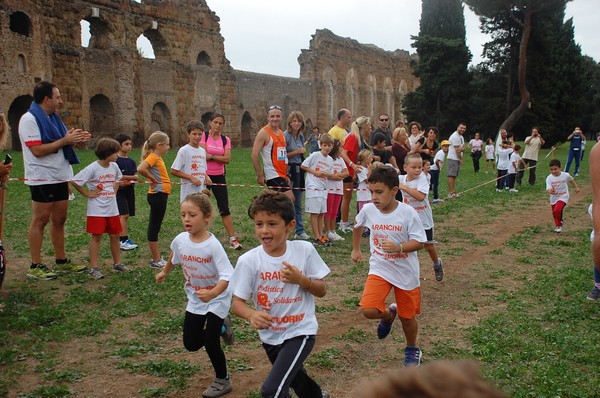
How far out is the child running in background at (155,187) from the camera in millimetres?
7152

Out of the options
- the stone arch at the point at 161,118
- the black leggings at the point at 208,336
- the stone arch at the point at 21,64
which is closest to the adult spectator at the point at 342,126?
the black leggings at the point at 208,336

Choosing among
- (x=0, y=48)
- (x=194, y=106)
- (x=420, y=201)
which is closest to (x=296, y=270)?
(x=420, y=201)

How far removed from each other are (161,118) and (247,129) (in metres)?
7.64

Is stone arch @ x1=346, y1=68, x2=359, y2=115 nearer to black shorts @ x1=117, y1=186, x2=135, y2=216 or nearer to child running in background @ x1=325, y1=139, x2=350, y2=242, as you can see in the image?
child running in background @ x1=325, y1=139, x2=350, y2=242

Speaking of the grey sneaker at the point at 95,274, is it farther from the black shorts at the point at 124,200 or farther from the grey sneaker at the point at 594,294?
the grey sneaker at the point at 594,294

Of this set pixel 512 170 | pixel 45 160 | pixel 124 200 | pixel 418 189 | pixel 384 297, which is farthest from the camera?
pixel 512 170

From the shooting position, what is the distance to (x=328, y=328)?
17.3 ft

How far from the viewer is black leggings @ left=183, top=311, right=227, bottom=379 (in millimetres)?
3818

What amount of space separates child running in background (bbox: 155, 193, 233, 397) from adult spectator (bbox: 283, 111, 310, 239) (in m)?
5.01

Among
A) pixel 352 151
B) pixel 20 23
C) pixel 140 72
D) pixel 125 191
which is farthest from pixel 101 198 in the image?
pixel 140 72

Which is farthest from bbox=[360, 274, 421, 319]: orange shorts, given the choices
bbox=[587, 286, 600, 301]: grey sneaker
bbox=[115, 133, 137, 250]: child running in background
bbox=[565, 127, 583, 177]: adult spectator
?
bbox=[565, 127, 583, 177]: adult spectator

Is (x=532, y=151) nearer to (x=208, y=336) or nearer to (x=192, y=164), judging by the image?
(x=192, y=164)

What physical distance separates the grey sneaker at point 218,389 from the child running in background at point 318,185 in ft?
16.5

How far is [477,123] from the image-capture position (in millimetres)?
37969
